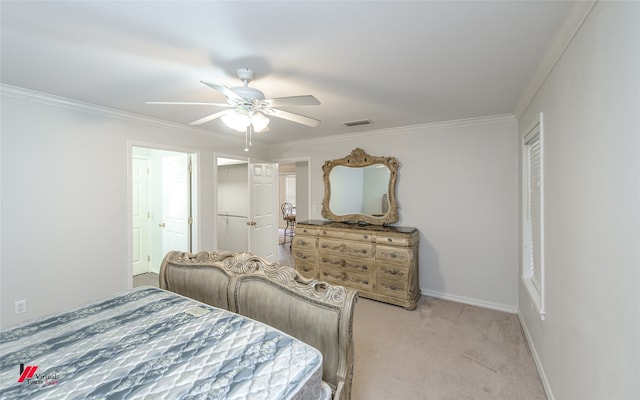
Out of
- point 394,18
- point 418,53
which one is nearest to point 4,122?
point 394,18

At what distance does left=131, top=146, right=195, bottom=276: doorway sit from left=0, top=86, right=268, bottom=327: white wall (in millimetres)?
825

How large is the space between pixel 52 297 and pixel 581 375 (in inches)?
166

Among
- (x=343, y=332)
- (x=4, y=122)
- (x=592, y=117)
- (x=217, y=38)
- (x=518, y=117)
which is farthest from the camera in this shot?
(x=518, y=117)

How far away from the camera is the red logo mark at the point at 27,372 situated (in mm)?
1092

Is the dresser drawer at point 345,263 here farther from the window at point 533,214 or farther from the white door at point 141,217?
the white door at point 141,217

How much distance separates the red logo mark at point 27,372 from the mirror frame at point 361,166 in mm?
3555

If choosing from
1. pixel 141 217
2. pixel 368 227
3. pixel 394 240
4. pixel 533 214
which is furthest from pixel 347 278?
pixel 141 217

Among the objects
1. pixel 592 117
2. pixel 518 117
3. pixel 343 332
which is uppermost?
pixel 518 117

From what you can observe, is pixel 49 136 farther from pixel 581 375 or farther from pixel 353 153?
pixel 581 375

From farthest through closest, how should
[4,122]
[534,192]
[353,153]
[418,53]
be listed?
[353,153] < [534,192] < [4,122] < [418,53]

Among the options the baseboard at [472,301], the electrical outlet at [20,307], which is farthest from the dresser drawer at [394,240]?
the electrical outlet at [20,307]

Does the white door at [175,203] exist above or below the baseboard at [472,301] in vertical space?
above

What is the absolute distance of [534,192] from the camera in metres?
2.48

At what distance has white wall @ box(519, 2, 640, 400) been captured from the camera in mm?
942
